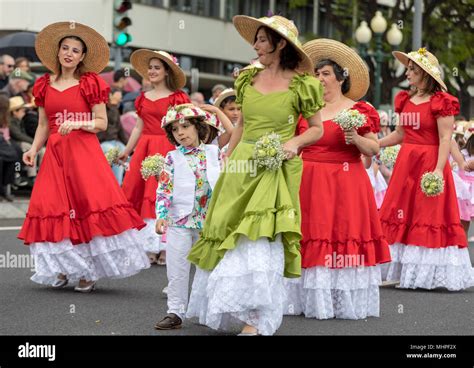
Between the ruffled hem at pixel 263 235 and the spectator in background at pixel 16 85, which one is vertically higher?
the spectator in background at pixel 16 85

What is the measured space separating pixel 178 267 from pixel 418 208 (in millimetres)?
3415

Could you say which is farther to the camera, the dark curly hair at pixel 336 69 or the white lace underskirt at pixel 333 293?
the dark curly hair at pixel 336 69

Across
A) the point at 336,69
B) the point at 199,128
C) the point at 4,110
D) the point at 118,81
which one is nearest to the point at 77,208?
the point at 199,128

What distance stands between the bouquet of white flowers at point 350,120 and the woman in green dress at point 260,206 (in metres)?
1.08

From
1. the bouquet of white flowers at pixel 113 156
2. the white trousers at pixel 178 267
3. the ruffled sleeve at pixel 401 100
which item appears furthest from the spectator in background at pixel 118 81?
the white trousers at pixel 178 267

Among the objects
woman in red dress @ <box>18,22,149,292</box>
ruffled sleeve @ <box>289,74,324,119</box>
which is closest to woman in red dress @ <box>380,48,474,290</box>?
woman in red dress @ <box>18,22,149,292</box>

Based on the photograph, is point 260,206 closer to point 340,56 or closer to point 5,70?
point 340,56

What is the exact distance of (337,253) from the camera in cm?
921

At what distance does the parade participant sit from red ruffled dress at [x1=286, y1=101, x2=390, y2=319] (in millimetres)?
1008

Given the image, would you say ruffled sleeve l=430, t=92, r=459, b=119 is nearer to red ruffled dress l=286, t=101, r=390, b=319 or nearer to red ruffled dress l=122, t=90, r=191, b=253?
red ruffled dress l=286, t=101, r=390, b=319

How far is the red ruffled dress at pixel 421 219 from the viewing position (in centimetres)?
1094

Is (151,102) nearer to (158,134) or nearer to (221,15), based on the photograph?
(158,134)

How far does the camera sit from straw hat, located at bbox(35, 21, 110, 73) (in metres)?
10.3

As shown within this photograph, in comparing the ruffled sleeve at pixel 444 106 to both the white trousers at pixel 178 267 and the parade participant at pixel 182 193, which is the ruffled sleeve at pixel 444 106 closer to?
the parade participant at pixel 182 193
